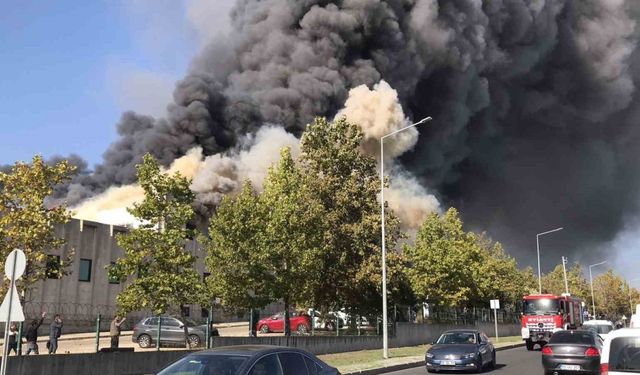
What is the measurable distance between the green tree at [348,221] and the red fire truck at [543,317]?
784 centimetres

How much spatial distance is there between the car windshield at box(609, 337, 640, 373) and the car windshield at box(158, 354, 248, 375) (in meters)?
4.71

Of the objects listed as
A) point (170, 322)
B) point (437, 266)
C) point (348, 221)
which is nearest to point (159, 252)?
point (170, 322)

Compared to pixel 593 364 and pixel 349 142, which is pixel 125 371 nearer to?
pixel 593 364

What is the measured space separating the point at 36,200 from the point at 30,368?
5.35m

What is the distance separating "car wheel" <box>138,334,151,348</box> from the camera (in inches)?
1031

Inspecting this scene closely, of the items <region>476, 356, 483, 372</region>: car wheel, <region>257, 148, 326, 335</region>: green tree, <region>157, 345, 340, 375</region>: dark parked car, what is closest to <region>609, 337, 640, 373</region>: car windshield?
<region>157, 345, 340, 375</region>: dark parked car

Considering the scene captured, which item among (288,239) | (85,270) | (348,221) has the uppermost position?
(348,221)

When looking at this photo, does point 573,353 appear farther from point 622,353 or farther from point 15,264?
point 15,264

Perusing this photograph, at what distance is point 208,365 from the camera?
6.56m

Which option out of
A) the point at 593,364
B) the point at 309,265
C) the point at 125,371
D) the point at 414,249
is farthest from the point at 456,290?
the point at 125,371

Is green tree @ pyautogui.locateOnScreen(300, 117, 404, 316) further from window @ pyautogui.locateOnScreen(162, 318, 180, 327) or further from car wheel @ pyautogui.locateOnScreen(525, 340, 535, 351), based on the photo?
car wheel @ pyautogui.locateOnScreen(525, 340, 535, 351)

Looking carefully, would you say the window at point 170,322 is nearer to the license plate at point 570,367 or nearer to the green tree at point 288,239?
the green tree at point 288,239

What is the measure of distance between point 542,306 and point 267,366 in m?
31.0

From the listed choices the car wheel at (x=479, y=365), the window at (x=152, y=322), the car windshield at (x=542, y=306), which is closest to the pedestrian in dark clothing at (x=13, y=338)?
the window at (x=152, y=322)
